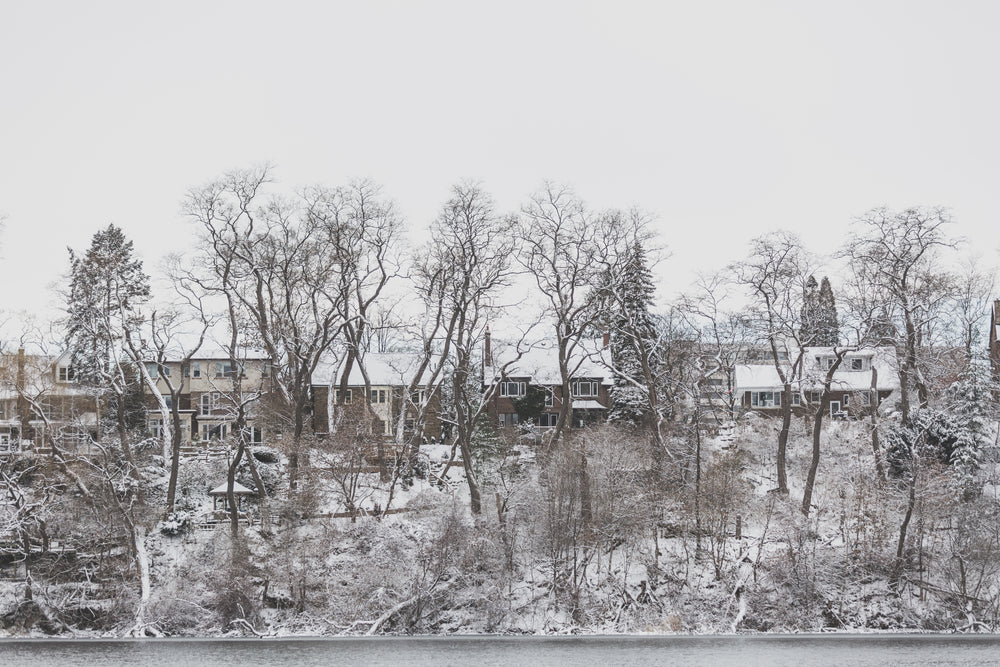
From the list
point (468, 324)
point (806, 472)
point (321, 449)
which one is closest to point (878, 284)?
point (806, 472)

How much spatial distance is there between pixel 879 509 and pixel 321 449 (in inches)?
970

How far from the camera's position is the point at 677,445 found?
4866cm

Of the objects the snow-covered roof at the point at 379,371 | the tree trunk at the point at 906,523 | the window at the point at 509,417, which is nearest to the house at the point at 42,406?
the snow-covered roof at the point at 379,371

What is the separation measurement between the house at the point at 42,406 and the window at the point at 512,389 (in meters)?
26.8

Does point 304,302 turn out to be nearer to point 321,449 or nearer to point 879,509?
point 321,449

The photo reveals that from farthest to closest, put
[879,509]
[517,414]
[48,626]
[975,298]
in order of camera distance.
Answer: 1. [517,414]
2. [975,298]
3. [879,509]
4. [48,626]

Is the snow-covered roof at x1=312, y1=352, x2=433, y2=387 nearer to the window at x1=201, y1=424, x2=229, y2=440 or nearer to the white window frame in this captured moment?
the white window frame

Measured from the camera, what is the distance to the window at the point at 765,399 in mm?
72562

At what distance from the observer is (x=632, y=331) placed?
5116cm

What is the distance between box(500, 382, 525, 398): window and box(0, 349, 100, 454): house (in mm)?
26812

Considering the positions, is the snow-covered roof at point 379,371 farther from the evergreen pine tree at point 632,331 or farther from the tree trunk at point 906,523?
the tree trunk at point 906,523

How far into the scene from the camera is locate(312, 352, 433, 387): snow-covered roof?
206 feet

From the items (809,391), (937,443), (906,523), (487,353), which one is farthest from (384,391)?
(906,523)

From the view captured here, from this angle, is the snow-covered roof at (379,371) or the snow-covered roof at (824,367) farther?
the snow-covered roof at (824,367)
